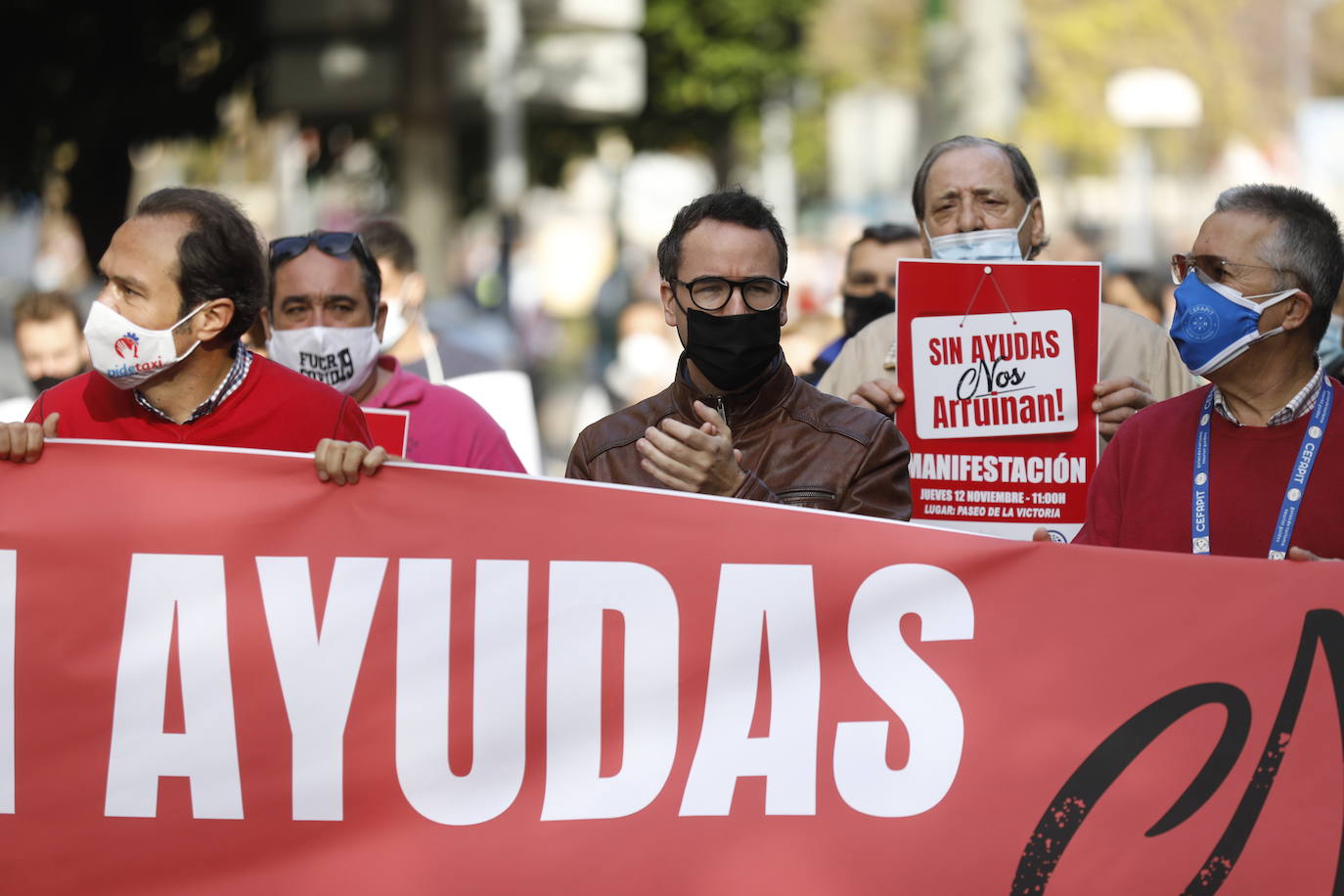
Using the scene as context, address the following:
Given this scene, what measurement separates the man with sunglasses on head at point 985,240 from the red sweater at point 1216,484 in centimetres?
78

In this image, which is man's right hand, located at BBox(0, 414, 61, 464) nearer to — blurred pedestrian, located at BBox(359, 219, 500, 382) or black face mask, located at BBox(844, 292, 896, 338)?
blurred pedestrian, located at BBox(359, 219, 500, 382)

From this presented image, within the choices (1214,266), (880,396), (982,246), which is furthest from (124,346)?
(1214,266)

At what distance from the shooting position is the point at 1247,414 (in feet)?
13.1

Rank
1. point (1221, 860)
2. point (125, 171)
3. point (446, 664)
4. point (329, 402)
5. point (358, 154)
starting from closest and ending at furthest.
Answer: point (1221, 860) < point (446, 664) < point (329, 402) < point (125, 171) < point (358, 154)

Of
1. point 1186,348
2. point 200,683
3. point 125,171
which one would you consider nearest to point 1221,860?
point 1186,348

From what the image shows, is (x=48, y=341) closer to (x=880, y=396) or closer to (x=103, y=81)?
(x=880, y=396)

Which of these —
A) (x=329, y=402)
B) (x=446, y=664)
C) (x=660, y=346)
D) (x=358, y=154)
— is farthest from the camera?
(x=358, y=154)

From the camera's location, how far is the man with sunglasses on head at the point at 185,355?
416 centimetres

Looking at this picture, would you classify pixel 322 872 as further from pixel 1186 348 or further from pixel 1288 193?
pixel 1288 193

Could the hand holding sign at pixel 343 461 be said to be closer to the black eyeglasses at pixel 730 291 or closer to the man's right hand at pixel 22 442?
the man's right hand at pixel 22 442

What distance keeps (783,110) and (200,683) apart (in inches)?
1243

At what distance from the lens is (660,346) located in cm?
1209

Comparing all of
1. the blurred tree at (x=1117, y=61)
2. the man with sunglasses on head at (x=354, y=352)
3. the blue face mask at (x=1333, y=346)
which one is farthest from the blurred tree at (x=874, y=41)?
the man with sunglasses on head at (x=354, y=352)

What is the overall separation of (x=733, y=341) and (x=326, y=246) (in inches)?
74.4
